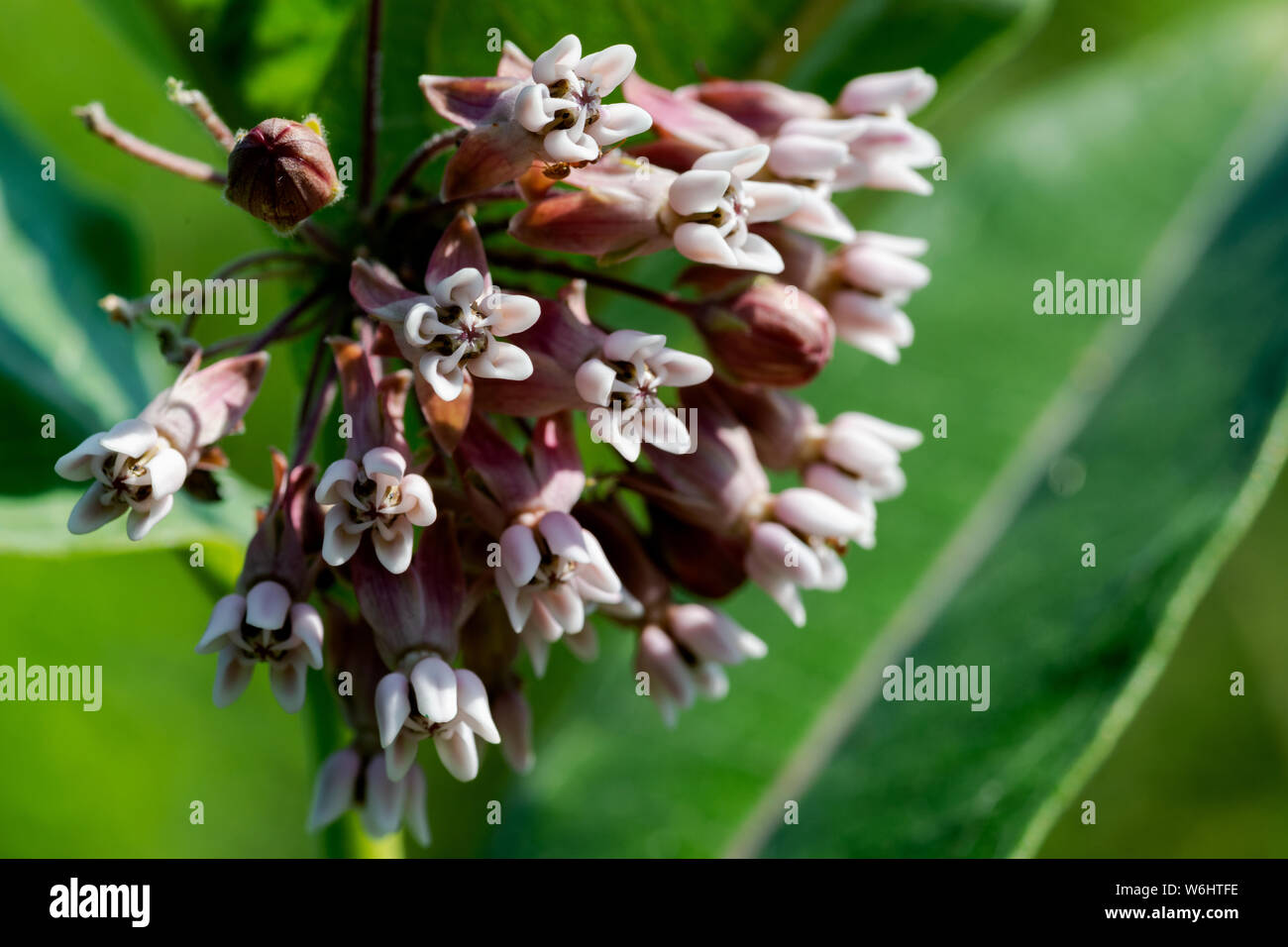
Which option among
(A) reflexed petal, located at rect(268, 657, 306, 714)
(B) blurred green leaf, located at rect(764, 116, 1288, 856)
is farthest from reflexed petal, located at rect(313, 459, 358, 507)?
(B) blurred green leaf, located at rect(764, 116, 1288, 856)

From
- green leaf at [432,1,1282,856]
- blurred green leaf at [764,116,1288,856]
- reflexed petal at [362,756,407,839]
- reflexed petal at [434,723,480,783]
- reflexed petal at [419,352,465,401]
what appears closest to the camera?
reflexed petal at [419,352,465,401]

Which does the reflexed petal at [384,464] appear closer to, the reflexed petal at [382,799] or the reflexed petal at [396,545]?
the reflexed petal at [396,545]

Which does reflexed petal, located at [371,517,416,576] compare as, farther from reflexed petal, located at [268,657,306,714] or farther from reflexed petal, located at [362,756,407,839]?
reflexed petal, located at [362,756,407,839]

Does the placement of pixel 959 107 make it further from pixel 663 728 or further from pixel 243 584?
pixel 243 584

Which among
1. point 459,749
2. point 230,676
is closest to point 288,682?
point 230,676

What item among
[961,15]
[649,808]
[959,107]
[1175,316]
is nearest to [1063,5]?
[959,107]
